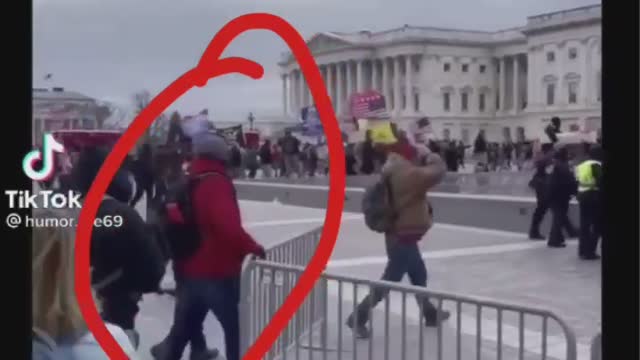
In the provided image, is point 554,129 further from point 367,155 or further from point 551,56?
point 367,155

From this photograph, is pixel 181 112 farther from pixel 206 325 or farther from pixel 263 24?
pixel 206 325

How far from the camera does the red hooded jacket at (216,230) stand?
366 cm

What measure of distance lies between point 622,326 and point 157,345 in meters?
2.09

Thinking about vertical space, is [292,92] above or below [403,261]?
above

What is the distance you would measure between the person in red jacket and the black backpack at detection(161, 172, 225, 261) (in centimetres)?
2

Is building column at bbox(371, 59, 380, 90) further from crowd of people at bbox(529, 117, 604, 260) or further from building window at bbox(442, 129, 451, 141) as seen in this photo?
crowd of people at bbox(529, 117, 604, 260)

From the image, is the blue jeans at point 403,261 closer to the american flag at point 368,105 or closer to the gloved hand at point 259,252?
the american flag at point 368,105

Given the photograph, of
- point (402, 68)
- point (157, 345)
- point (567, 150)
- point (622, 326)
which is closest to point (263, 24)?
point (402, 68)

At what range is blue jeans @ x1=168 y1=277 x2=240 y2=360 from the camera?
3840 millimetres

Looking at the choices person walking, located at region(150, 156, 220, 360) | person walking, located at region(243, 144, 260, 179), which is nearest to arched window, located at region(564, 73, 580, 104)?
person walking, located at region(243, 144, 260, 179)

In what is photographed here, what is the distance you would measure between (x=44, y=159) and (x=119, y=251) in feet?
1.51

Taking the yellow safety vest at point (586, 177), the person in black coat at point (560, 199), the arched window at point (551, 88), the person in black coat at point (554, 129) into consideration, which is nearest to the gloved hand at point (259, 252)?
the arched window at point (551, 88)

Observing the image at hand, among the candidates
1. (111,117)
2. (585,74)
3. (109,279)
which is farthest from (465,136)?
(109,279)

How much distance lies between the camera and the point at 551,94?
455cm
